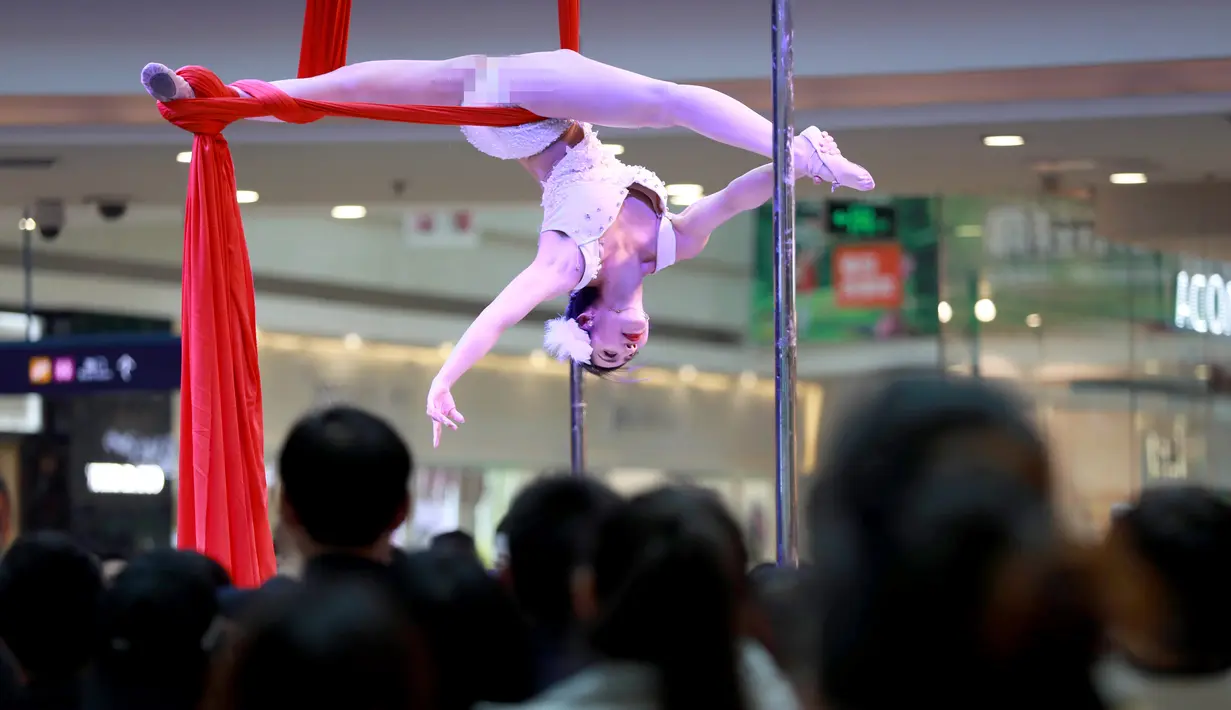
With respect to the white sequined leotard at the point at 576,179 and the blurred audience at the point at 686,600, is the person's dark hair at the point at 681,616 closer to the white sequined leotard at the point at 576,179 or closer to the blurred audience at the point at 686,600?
the blurred audience at the point at 686,600

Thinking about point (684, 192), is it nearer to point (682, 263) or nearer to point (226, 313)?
point (682, 263)

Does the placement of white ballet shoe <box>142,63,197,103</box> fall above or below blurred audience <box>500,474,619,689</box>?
above

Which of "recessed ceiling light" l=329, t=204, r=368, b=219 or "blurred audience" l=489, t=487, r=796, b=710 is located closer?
"blurred audience" l=489, t=487, r=796, b=710

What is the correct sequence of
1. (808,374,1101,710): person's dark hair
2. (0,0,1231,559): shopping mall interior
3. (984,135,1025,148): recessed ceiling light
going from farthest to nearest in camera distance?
(984,135,1025,148): recessed ceiling light → (0,0,1231,559): shopping mall interior → (808,374,1101,710): person's dark hair

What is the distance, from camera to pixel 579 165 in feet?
13.7

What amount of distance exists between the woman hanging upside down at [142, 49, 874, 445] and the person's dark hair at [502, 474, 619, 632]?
1.61m

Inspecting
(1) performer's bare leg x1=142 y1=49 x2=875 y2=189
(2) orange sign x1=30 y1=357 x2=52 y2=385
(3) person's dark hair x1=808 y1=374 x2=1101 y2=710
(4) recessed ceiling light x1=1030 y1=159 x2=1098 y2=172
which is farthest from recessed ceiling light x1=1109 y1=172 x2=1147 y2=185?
(3) person's dark hair x1=808 y1=374 x2=1101 y2=710

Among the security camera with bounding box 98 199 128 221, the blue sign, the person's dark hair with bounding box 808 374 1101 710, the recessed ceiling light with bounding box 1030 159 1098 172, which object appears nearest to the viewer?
the person's dark hair with bounding box 808 374 1101 710

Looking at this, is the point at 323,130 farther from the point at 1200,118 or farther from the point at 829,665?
the point at 829,665

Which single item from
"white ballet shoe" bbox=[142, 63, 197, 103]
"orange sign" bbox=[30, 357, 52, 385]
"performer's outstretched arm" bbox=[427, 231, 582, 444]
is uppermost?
"white ballet shoe" bbox=[142, 63, 197, 103]

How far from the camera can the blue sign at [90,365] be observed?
873 centimetres

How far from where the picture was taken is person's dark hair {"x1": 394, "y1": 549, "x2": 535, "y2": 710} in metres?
2.16

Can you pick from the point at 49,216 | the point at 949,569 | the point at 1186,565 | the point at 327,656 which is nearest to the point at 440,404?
the point at 1186,565

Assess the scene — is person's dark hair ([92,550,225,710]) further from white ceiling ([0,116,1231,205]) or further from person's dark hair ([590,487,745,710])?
white ceiling ([0,116,1231,205])
